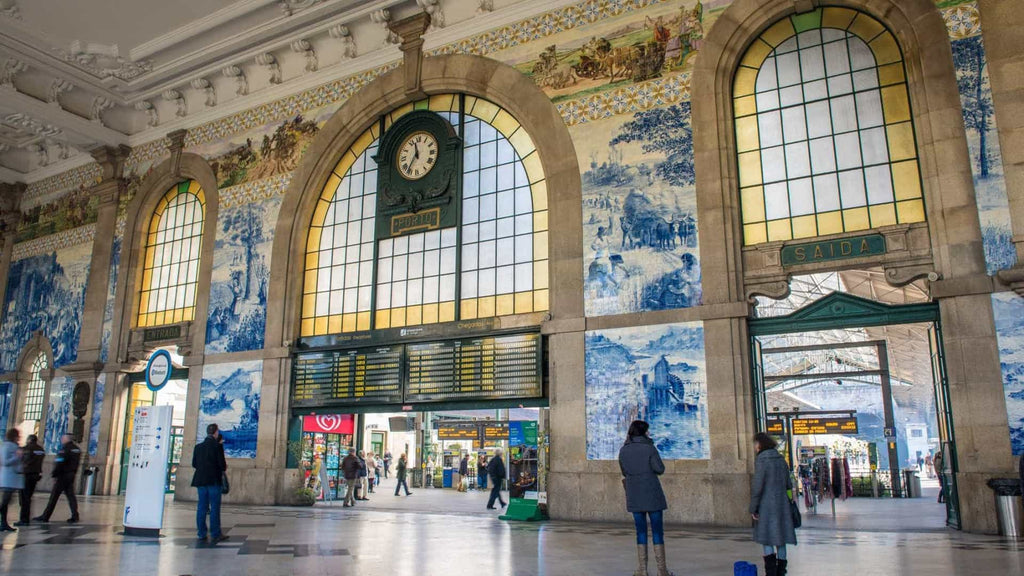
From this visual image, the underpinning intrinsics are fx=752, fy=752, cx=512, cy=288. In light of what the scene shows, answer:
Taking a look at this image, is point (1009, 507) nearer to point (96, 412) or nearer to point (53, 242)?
point (96, 412)

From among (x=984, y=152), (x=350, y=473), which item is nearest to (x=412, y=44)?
(x=350, y=473)

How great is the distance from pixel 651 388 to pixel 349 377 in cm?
739

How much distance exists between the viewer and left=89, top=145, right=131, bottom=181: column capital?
23.5 meters

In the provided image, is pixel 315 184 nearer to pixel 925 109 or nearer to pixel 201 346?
pixel 201 346

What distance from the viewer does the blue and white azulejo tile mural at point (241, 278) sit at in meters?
19.2

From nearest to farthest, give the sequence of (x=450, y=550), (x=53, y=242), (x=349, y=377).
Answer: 1. (x=450, y=550)
2. (x=349, y=377)
3. (x=53, y=242)

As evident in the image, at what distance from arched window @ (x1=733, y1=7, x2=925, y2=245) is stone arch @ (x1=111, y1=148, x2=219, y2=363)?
14.2 m

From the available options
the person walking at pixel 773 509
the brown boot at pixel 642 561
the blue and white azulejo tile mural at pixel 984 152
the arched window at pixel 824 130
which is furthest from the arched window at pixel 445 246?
the person walking at pixel 773 509

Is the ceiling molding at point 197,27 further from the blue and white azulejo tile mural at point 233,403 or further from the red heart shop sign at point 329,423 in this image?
the red heart shop sign at point 329,423

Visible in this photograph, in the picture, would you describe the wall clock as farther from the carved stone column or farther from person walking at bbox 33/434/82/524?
the carved stone column

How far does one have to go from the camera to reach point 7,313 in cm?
2595

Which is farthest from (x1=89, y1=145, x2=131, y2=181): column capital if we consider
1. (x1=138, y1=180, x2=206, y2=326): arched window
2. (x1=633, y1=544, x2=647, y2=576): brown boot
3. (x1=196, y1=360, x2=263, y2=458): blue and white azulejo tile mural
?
(x1=633, y1=544, x2=647, y2=576): brown boot

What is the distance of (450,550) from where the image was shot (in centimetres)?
923

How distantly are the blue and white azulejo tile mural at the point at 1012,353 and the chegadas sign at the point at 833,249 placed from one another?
1915 mm
